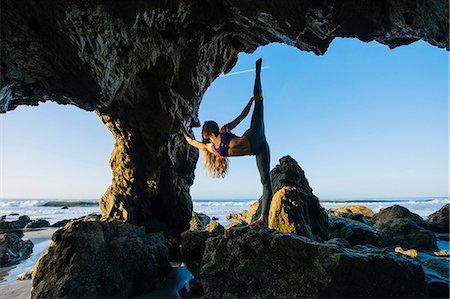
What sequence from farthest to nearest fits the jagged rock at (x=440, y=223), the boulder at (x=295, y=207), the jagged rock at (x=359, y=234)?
1. the jagged rock at (x=440, y=223)
2. the jagged rock at (x=359, y=234)
3. the boulder at (x=295, y=207)

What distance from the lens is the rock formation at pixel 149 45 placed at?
3.76m

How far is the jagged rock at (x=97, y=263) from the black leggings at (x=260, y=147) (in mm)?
2803

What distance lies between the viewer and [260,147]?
16.9ft

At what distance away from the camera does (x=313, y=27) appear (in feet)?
14.9

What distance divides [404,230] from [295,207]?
5762mm

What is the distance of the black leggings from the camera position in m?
5.03

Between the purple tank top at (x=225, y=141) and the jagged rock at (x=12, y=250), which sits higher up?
the purple tank top at (x=225, y=141)

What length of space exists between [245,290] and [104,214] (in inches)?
259

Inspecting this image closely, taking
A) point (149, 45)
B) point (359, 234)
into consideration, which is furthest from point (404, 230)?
point (149, 45)

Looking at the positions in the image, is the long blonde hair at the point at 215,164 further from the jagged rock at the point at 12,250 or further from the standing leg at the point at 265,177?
the jagged rock at the point at 12,250

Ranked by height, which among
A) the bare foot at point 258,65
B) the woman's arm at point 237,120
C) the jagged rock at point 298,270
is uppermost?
the bare foot at point 258,65

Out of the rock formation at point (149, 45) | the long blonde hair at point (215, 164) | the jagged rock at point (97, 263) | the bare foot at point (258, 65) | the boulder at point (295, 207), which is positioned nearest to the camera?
the rock formation at point (149, 45)

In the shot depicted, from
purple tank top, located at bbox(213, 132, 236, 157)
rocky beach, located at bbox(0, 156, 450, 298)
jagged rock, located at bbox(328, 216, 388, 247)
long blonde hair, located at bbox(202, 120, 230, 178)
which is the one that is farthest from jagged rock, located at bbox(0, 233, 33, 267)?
jagged rock, located at bbox(328, 216, 388, 247)

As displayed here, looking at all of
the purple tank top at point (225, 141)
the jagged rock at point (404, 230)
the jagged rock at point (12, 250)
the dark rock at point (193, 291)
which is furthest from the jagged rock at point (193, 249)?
the jagged rock at point (404, 230)
